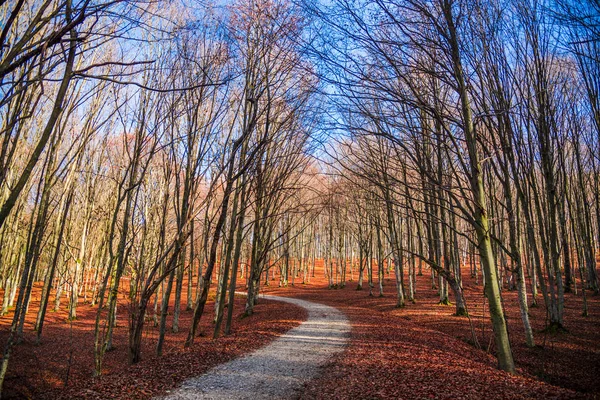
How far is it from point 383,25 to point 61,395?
6833mm

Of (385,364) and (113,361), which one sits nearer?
(385,364)

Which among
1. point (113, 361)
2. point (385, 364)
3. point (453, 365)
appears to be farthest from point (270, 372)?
point (113, 361)

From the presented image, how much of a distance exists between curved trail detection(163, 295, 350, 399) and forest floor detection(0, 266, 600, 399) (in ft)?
0.83

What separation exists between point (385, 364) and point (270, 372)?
2082 millimetres

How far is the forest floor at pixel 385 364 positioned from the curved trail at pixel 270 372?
25 centimetres

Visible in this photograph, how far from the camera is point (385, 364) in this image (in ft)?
19.1

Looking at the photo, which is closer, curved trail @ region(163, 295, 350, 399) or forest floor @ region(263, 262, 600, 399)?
forest floor @ region(263, 262, 600, 399)

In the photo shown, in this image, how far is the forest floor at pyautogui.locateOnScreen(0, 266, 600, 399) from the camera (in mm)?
4457

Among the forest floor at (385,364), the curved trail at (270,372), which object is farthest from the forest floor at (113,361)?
the curved trail at (270,372)

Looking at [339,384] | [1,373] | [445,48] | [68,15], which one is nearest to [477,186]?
[445,48]

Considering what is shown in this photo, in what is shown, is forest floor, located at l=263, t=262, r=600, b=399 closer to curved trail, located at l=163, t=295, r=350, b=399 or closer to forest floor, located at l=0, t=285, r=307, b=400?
curved trail, located at l=163, t=295, r=350, b=399

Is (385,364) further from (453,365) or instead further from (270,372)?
(270,372)

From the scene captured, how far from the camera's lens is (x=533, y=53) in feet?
30.1

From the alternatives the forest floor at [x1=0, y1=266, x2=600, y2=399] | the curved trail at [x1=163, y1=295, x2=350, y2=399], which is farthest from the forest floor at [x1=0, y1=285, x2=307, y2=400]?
the curved trail at [x1=163, y1=295, x2=350, y2=399]
